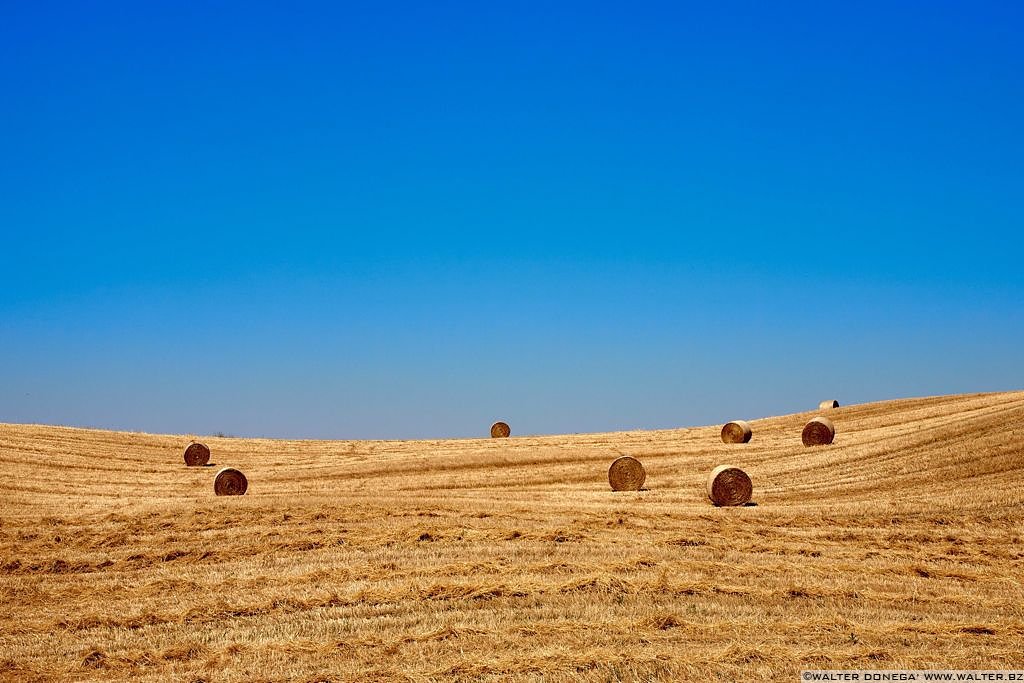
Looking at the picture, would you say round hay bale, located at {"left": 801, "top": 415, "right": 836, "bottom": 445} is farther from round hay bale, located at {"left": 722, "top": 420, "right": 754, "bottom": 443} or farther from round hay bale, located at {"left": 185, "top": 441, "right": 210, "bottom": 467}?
round hay bale, located at {"left": 185, "top": 441, "right": 210, "bottom": 467}

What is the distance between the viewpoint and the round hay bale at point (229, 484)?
2706 cm

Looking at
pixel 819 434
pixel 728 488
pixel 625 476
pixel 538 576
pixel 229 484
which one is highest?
pixel 819 434

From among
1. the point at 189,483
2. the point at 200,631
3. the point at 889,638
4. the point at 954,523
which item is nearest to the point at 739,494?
the point at 954,523

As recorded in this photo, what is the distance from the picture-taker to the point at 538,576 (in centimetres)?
1351

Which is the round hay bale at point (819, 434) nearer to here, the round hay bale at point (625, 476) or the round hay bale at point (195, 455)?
the round hay bale at point (625, 476)

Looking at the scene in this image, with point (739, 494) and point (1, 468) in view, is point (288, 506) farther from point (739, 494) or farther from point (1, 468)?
point (1, 468)

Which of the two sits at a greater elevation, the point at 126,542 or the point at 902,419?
the point at 902,419

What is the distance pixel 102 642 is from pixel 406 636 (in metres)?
3.87

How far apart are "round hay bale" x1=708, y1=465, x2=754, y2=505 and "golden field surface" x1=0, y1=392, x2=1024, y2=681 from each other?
1.65 ft

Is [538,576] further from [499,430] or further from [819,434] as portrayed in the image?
[499,430]

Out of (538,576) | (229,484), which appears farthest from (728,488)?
(229,484)

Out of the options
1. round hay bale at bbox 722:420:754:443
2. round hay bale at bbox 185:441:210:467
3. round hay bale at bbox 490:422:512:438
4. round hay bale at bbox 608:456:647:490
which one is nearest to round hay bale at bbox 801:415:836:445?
round hay bale at bbox 722:420:754:443

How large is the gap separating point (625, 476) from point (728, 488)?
16.0 ft

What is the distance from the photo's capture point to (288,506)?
68.2ft
